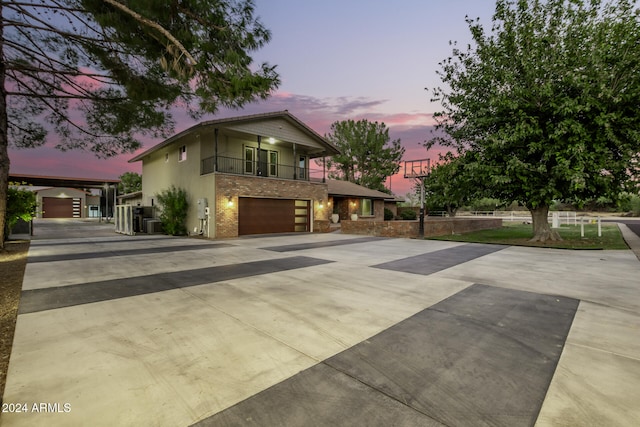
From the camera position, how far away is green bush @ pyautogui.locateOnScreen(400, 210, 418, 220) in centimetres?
3045

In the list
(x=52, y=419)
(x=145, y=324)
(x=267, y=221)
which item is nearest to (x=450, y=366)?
(x=52, y=419)

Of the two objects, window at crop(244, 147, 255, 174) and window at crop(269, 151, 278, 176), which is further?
window at crop(269, 151, 278, 176)

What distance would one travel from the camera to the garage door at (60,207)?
36.5m

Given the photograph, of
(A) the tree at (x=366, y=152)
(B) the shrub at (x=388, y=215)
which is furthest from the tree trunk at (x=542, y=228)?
(A) the tree at (x=366, y=152)

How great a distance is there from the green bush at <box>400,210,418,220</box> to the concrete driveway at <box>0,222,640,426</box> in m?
24.9

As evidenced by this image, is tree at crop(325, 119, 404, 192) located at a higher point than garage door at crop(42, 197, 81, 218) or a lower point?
higher

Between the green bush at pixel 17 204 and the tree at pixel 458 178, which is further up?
the tree at pixel 458 178

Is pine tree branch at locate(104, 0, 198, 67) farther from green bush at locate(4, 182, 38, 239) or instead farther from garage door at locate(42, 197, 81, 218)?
garage door at locate(42, 197, 81, 218)

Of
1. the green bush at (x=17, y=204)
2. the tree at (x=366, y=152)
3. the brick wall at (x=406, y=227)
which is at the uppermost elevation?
the tree at (x=366, y=152)

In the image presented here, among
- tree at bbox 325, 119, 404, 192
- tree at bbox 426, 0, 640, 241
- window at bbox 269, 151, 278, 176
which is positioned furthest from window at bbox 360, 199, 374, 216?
tree at bbox 426, 0, 640, 241

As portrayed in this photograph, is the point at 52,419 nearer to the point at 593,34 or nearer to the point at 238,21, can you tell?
the point at 238,21

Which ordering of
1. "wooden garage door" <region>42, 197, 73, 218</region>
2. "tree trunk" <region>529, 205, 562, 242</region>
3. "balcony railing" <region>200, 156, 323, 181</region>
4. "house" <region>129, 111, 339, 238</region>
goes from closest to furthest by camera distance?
"tree trunk" <region>529, 205, 562, 242</region>, "house" <region>129, 111, 339, 238</region>, "balcony railing" <region>200, 156, 323, 181</region>, "wooden garage door" <region>42, 197, 73, 218</region>

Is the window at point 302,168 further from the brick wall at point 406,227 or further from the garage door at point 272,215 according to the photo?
the brick wall at point 406,227

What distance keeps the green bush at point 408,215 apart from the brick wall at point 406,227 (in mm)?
12004
